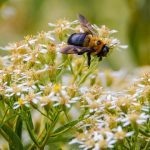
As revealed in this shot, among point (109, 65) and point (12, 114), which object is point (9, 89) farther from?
point (109, 65)

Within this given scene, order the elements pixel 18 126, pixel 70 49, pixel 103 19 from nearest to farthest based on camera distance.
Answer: pixel 18 126 < pixel 70 49 < pixel 103 19

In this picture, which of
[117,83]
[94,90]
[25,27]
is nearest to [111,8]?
[25,27]

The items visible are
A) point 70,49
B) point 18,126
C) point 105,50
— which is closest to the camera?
point 18,126

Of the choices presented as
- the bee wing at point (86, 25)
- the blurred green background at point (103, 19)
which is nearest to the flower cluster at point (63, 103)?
the bee wing at point (86, 25)

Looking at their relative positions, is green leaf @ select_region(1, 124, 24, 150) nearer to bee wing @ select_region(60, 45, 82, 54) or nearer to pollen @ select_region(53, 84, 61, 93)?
pollen @ select_region(53, 84, 61, 93)

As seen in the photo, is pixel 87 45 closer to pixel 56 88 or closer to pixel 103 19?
pixel 56 88

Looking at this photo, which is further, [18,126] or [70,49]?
[70,49]

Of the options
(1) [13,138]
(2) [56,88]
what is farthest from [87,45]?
(1) [13,138]
